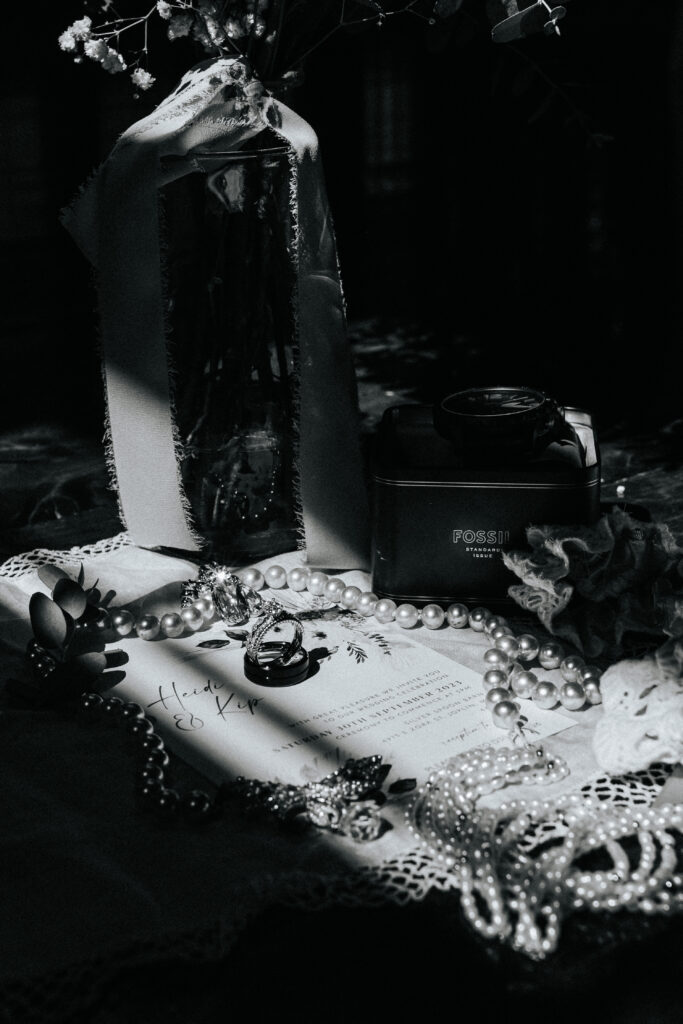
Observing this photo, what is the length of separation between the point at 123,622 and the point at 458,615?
0.30 metres

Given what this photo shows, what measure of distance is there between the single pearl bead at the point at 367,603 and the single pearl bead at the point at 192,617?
145 mm

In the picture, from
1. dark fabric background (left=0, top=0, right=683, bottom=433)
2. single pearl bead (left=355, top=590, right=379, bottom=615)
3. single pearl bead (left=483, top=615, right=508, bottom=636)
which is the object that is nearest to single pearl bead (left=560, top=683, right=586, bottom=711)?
single pearl bead (left=483, top=615, right=508, bottom=636)

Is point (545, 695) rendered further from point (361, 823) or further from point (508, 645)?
point (361, 823)

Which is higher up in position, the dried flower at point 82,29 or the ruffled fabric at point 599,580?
the dried flower at point 82,29

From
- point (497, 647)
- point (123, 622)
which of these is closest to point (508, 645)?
point (497, 647)

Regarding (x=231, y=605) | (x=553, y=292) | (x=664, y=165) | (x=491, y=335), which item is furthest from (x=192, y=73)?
(x=664, y=165)

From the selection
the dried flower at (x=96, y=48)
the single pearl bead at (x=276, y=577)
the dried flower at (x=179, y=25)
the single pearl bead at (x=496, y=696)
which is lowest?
the single pearl bead at (x=276, y=577)

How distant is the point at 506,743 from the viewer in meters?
0.85

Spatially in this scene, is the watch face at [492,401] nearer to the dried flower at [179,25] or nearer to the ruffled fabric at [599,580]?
the ruffled fabric at [599,580]

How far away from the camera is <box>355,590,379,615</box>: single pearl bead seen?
41.3 inches

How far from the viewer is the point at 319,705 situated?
0.91 meters

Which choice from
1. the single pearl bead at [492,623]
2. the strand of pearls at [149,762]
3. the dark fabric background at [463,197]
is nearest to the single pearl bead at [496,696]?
the single pearl bead at [492,623]

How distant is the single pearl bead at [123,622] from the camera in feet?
3.33

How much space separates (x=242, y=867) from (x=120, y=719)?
209 millimetres
